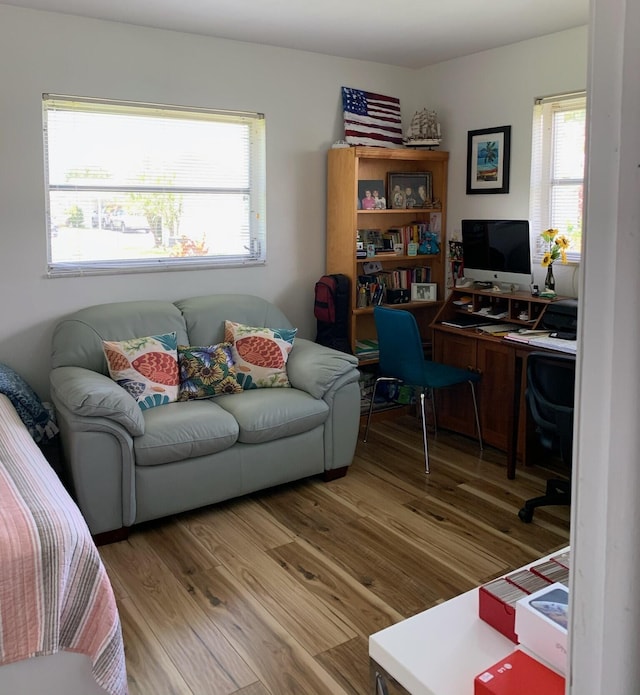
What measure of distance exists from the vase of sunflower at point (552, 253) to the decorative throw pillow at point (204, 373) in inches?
73.8

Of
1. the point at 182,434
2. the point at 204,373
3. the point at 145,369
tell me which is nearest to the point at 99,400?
the point at 182,434

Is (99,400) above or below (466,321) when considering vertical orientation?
below

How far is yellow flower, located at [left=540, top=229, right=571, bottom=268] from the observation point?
158 inches

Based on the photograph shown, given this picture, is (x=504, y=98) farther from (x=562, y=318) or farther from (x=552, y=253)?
(x=562, y=318)

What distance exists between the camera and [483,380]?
4176 mm

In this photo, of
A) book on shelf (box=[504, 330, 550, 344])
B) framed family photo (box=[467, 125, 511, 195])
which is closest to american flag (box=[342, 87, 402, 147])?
framed family photo (box=[467, 125, 511, 195])

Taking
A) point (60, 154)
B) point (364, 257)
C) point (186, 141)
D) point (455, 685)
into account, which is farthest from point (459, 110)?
point (455, 685)

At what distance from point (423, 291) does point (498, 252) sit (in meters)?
0.81

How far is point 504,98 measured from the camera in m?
4.40

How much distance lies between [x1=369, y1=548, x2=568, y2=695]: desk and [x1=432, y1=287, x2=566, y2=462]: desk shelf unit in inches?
96.0

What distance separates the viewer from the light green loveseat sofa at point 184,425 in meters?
3.01

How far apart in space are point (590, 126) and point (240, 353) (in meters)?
3.38

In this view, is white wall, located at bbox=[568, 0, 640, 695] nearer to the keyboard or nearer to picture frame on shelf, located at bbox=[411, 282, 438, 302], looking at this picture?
the keyboard

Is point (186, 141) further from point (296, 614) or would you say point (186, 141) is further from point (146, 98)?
point (296, 614)
